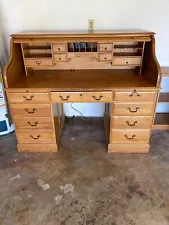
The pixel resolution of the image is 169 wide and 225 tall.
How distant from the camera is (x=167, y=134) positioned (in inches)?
97.9

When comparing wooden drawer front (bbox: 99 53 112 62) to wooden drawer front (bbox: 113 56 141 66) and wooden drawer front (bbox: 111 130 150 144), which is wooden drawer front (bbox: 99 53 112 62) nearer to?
wooden drawer front (bbox: 113 56 141 66)

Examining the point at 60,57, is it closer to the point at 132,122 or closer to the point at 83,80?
the point at 83,80

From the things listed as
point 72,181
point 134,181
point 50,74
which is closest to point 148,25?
point 50,74

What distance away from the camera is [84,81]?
1.97m

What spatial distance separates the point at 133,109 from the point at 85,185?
2.74 feet

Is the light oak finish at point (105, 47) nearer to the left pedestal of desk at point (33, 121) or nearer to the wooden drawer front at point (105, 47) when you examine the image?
the wooden drawer front at point (105, 47)

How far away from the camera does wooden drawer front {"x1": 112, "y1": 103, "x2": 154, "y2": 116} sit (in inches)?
76.1

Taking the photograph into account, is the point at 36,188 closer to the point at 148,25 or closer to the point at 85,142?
the point at 85,142

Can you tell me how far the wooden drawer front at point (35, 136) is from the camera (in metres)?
2.14

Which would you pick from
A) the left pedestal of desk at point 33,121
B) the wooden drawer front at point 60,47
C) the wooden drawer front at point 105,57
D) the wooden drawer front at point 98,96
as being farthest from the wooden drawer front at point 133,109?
the wooden drawer front at point 60,47

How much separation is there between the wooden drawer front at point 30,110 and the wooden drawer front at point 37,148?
38 cm

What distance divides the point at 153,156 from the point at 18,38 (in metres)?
1.81

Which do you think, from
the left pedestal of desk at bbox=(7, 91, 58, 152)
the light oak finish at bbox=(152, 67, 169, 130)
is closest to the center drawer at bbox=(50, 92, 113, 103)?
the left pedestal of desk at bbox=(7, 91, 58, 152)

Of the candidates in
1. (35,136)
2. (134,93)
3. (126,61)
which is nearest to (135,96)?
(134,93)
